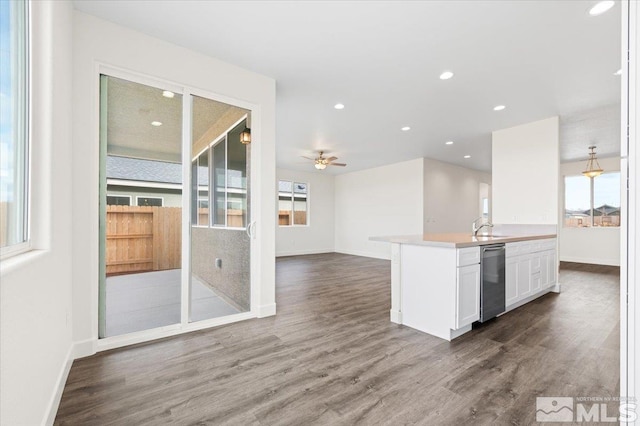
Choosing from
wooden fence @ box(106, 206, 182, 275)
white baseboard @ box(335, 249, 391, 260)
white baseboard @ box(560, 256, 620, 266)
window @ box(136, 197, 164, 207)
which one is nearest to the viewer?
wooden fence @ box(106, 206, 182, 275)

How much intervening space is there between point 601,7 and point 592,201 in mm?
7395

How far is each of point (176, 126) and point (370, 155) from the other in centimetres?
542

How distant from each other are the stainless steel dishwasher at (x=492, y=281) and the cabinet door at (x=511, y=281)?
0.43 ft

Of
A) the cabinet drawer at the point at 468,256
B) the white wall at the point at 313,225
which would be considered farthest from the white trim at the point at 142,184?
the white wall at the point at 313,225

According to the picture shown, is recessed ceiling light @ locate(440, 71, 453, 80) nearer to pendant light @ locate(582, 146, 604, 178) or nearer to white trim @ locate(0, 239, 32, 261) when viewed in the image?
white trim @ locate(0, 239, 32, 261)

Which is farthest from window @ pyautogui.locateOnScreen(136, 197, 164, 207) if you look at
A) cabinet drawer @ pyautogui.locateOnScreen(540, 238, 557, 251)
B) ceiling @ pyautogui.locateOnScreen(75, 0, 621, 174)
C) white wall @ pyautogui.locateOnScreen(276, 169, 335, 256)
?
white wall @ pyautogui.locateOnScreen(276, 169, 335, 256)

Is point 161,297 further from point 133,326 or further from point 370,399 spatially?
point 370,399

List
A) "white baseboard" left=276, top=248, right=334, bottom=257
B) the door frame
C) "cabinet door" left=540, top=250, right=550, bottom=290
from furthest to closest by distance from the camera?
"white baseboard" left=276, top=248, right=334, bottom=257 → "cabinet door" left=540, top=250, right=550, bottom=290 → the door frame

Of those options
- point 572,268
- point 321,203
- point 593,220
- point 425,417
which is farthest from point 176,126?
point 593,220

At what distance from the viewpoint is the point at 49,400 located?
61.8 inches

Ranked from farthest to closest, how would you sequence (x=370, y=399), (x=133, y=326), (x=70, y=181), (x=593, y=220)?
(x=593, y=220), (x=133, y=326), (x=70, y=181), (x=370, y=399)

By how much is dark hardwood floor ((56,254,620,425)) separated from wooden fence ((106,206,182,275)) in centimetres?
75

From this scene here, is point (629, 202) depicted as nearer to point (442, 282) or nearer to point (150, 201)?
point (442, 282)

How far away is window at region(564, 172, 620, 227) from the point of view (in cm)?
724
